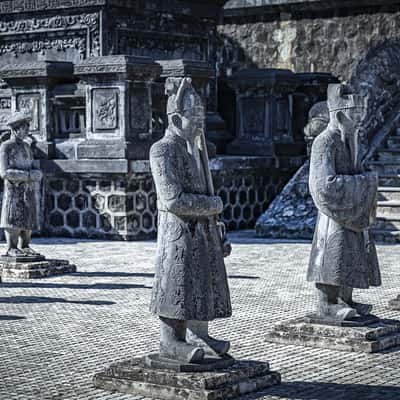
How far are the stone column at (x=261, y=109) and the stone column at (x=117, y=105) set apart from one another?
3.46 metres

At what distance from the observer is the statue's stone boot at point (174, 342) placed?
7.77 meters

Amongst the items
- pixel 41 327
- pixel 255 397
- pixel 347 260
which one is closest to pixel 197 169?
pixel 255 397

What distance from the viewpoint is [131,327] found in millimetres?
10297

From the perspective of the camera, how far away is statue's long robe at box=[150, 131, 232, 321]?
7.68 metres

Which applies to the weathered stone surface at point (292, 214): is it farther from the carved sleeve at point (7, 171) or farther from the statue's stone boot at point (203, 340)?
the statue's stone boot at point (203, 340)

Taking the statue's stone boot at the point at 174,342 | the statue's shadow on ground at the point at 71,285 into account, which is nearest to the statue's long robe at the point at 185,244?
the statue's stone boot at the point at 174,342

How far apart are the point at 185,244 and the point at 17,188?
6.54m

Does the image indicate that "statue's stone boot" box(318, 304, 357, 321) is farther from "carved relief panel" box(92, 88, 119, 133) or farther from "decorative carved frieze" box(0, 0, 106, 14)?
"decorative carved frieze" box(0, 0, 106, 14)

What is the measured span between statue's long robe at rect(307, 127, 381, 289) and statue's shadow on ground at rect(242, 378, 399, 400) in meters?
1.55

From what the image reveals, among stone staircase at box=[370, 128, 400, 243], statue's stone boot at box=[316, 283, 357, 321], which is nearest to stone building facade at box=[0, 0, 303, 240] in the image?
stone staircase at box=[370, 128, 400, 243]

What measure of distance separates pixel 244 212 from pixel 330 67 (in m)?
5.77

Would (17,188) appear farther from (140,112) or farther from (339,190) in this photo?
(339,190)

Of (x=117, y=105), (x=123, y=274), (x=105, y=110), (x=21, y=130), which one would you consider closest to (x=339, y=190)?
(x=123, y=274)

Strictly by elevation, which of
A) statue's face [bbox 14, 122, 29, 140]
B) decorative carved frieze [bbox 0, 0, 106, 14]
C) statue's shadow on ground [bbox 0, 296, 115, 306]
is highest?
decorative carved frieze [bbox 0, 0, 106, 14]
